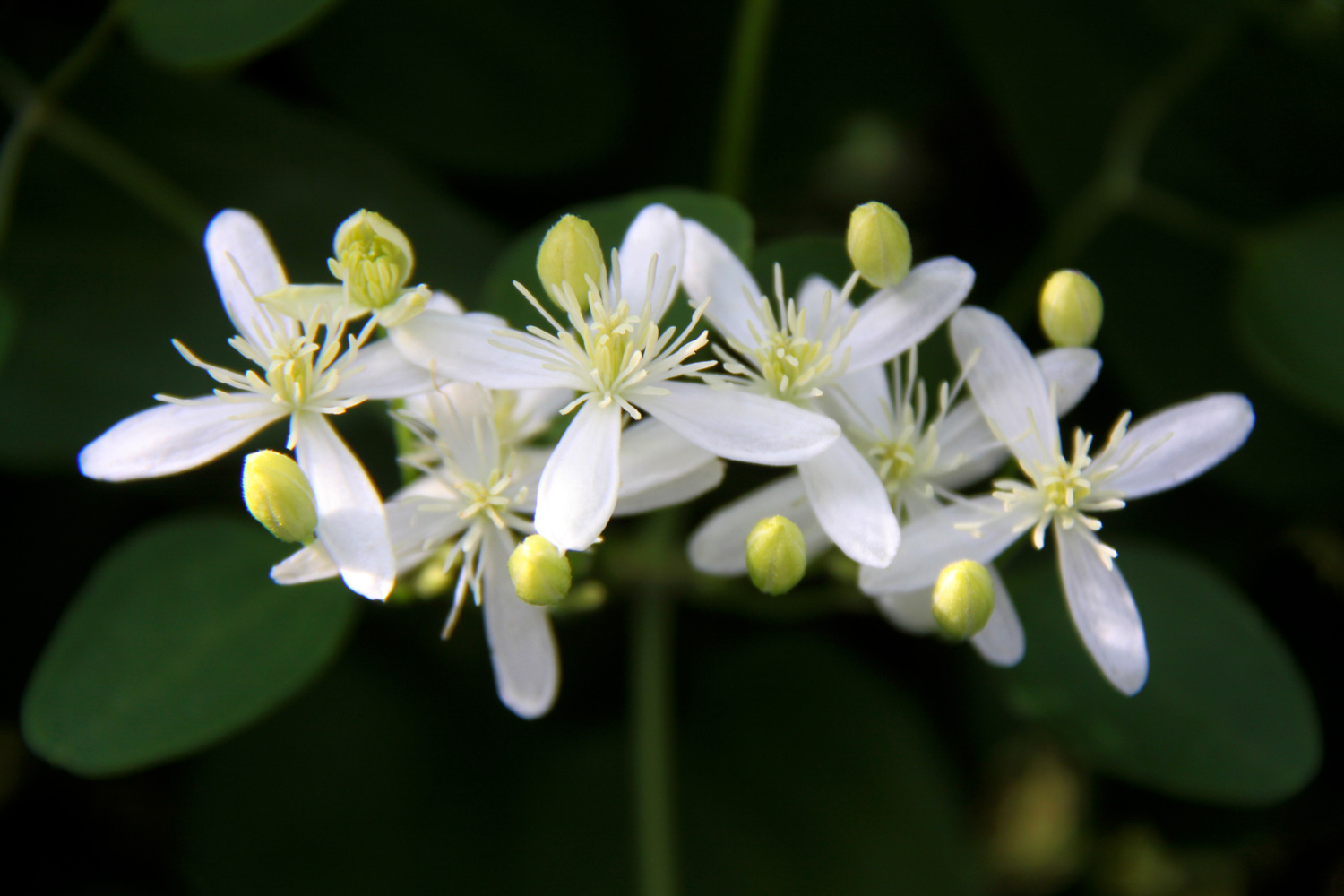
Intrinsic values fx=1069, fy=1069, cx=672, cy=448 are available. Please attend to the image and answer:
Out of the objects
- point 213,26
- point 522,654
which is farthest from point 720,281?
point 213,26

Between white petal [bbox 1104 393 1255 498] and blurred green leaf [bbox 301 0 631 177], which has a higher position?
blurred green leaf [bbox 301 0 631 177]

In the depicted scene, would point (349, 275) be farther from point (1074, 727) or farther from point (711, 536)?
point (1074, 727)

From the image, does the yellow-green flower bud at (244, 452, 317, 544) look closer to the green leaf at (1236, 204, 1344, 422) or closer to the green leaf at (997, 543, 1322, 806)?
the green leaf at (997, 543, 1322, 806)

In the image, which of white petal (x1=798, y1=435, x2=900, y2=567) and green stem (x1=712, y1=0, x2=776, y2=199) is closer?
white petal (x1=798, y1=435, x2=900, y2=567)

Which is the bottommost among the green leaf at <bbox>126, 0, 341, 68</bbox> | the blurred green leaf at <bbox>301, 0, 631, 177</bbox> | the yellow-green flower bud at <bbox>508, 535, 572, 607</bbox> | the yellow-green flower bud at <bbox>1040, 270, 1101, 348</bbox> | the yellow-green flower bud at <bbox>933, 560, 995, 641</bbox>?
the yellow-green flower bud at <bbox>933, 560, 995, 641</bbox>

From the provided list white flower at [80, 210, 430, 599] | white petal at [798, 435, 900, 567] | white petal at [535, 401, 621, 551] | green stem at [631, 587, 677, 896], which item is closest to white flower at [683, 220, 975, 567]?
white petal at [798, 435, 900, 567]

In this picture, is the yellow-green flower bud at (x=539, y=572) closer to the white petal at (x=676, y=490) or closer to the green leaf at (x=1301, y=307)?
the white petal at (x=676, y=490)
